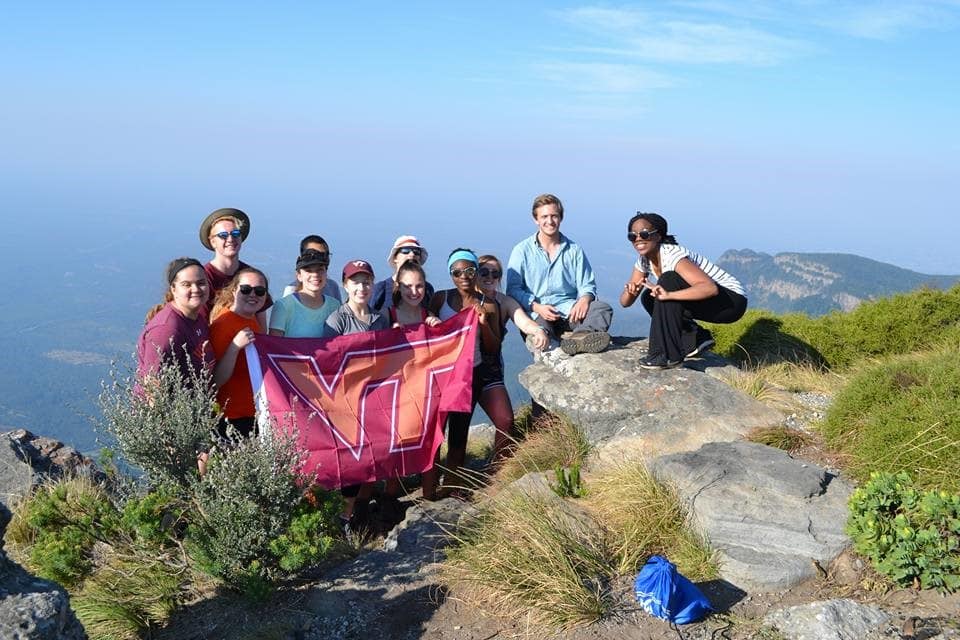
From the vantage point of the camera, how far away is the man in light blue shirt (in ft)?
31.0

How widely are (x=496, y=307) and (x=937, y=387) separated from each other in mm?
4849

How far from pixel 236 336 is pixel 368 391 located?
1.65m

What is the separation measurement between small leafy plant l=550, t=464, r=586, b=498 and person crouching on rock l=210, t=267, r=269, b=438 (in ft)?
10.5

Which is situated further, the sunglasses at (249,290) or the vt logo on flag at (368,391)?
the vt logo on flag at (368,391)

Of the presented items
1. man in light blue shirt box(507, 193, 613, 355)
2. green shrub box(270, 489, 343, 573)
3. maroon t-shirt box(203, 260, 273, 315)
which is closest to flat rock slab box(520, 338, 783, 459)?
man in light blue shirt box(507, 193, 613, 355)

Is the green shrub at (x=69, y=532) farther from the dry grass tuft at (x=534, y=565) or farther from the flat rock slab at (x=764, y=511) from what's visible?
the flat rock slab at (x=764, y=511)

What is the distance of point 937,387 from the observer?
6.92m

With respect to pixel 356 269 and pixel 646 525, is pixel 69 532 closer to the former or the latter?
pixel 356 269

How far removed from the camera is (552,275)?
966 centimetres

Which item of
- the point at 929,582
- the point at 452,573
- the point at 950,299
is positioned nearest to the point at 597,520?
the point at 452,573

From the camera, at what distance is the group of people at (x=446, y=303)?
6723mm

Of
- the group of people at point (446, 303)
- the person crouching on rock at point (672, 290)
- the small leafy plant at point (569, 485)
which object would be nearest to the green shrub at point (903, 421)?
the person crouching on rock at point (672, 290)

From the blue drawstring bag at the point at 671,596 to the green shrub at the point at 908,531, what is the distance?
1375mm

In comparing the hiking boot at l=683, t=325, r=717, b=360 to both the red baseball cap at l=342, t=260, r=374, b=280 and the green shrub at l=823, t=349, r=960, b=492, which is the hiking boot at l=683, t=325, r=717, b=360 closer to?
the green shrub at l=823, t=349, r=960, b=492
